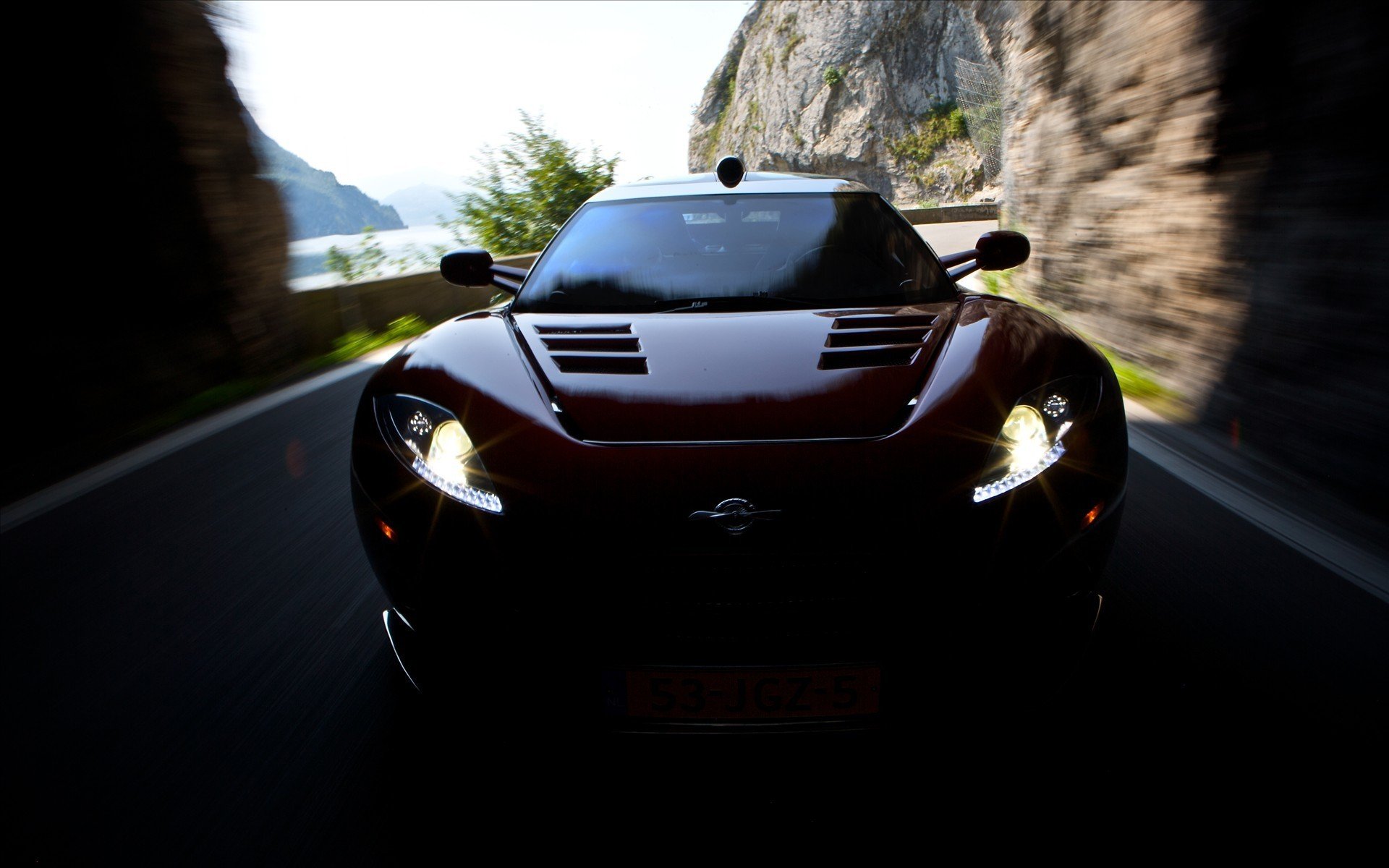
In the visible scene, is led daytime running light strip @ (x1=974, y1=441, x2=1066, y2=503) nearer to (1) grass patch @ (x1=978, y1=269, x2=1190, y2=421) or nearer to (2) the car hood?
(2) the car hood

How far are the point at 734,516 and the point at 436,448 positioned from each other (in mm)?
670

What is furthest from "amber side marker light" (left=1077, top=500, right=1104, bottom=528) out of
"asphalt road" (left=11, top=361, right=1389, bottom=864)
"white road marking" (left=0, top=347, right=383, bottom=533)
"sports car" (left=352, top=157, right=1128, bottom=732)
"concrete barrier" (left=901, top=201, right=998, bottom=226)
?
"concrete barrier" (left=901, top=201, right=998, bottom=226)

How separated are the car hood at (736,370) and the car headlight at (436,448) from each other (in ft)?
0.68

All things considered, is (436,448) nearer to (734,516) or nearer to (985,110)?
(734,516)

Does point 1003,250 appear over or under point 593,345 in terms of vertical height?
under

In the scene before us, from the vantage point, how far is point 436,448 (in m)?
1.94

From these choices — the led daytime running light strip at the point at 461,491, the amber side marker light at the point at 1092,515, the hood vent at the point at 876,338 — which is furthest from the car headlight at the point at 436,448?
the amber side marker light at the point at 1092,515

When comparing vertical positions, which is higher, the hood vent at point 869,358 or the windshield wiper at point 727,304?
the hood vent at point 869,358

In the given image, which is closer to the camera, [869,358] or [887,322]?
[869,358]

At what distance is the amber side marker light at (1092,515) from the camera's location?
1.87 metres

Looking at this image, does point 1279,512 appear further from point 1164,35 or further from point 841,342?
point 1164,35

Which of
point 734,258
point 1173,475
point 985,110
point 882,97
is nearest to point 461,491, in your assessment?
point 734,258

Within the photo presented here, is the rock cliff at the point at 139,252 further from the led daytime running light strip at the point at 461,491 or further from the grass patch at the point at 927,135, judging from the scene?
the grass patch at the point at 927,135

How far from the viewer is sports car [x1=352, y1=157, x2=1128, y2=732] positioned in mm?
1680
